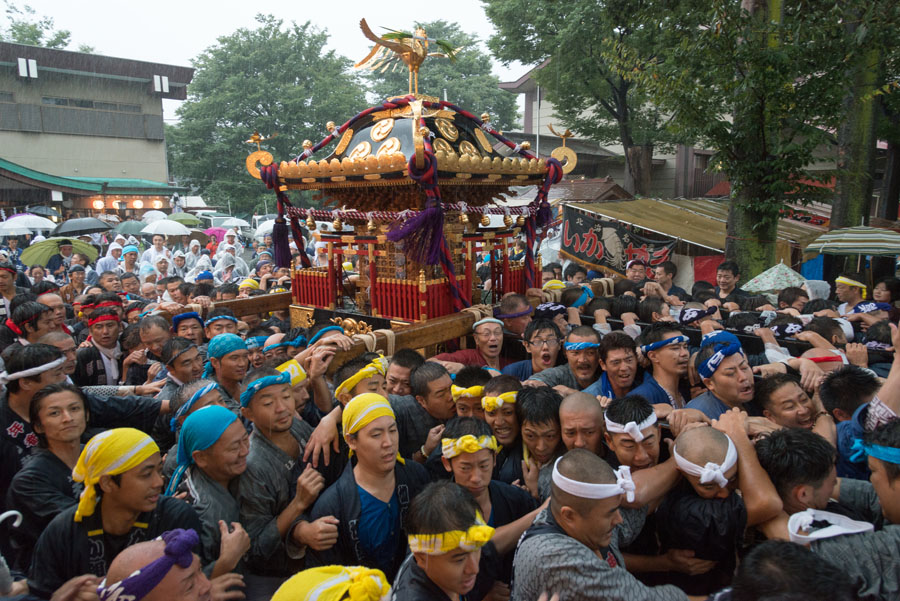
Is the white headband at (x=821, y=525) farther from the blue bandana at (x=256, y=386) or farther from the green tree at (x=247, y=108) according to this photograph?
the green tree at (x=247, y=108)

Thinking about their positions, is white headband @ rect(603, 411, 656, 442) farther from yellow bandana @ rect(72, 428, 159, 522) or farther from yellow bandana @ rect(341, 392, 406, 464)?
yellow bandana @ rect(72, 428, 159, 522)

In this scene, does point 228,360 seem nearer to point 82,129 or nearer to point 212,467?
point 212,467

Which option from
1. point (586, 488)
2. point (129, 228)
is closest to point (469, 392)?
point (586, 488)

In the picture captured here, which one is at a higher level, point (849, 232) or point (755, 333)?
point (849, 232)

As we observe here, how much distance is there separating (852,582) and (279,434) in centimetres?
267

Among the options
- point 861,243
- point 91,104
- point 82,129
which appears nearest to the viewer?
point 861,243

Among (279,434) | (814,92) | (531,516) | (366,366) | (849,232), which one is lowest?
(531,516)

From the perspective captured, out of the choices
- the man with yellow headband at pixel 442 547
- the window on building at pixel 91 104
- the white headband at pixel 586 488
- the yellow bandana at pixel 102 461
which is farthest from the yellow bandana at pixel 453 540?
the window on building at pixel 91 104

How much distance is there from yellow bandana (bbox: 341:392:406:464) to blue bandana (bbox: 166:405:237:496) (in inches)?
21.6

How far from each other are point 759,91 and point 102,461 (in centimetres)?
971

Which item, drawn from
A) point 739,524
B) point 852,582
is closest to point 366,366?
point 739,524

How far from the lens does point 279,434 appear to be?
3.21 meters

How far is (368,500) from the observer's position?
275 cm

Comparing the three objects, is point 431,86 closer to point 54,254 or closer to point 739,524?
point 54,254
